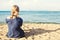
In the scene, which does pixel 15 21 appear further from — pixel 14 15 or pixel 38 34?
pixel 38 34

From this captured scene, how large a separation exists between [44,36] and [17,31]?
104cm

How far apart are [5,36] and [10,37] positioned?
0.33 m

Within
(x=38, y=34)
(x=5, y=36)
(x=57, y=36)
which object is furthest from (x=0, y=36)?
(x=57, y=36)

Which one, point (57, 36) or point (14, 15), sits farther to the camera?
point (57, 36)

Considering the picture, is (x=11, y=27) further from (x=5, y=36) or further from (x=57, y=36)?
(x=57, y=36)

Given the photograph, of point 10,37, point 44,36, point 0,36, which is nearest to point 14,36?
point 10,37

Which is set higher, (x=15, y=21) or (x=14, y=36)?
(x=15, y=21)

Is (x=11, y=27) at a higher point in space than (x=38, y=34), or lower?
higher

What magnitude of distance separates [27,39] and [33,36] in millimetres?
512

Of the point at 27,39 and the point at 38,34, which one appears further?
the point at 38,34

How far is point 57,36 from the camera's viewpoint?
7.63 m

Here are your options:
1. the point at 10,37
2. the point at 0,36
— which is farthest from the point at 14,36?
the point at 0,36

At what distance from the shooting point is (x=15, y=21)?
7.06 meters

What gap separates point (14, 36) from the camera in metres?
7.16
